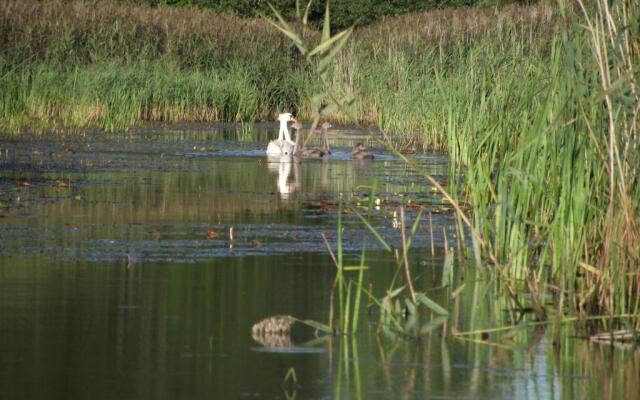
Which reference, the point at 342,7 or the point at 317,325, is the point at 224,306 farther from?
the point at 342,7

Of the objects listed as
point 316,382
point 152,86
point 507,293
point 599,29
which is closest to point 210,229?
point 507,293

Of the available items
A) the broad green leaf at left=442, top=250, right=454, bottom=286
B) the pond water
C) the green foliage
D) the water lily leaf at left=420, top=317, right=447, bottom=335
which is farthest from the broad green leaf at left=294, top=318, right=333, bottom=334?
the green foliage

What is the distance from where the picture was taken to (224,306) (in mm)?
7254

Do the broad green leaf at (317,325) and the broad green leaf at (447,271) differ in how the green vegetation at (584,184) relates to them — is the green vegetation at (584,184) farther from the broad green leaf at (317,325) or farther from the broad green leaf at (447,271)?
the broad green leaf at (447,271)

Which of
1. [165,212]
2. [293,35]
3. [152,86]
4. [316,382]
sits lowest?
[316,382]

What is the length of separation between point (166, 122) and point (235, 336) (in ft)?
63.1

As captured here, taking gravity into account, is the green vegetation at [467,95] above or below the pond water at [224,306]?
above

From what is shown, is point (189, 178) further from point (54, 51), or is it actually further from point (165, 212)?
point (54, 51)

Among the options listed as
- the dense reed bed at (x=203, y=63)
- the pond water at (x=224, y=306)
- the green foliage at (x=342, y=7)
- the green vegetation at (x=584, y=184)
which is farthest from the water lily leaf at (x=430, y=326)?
the green foliage at (x=342, y=7)

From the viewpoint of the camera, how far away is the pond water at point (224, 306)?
5719 millimetres

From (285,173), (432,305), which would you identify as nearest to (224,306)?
(432,305)

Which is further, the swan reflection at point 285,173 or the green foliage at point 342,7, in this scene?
the green foliage at point 342,7

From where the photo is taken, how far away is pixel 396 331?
267 inches

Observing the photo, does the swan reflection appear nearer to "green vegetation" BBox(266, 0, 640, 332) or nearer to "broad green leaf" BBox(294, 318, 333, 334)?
"green vegetation" BBox(266, 0, 640, 332)
